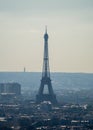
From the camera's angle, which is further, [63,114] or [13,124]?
[63,114]

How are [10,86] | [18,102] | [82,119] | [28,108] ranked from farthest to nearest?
[10,86], [18,102], [28,108], [82,119]

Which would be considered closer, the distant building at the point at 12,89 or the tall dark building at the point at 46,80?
the tall dark building at the point at 46,80

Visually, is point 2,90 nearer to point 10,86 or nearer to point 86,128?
point 10,86

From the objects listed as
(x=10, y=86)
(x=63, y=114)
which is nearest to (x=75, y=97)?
(x=10, y=86)

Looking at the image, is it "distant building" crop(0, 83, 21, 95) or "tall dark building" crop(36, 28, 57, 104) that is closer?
"tall dark building" crop(36, 28, 57, 104)

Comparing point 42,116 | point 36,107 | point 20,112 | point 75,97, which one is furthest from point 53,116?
point 75,97

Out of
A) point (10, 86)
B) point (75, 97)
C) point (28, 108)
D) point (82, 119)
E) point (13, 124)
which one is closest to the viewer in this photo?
point (13, 124)

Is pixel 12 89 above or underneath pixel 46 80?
underneath

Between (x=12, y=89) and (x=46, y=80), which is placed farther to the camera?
(x=12, y=89)

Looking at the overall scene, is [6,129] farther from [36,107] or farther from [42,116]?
[36,107]

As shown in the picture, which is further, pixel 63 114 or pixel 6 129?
pixel 63 114
